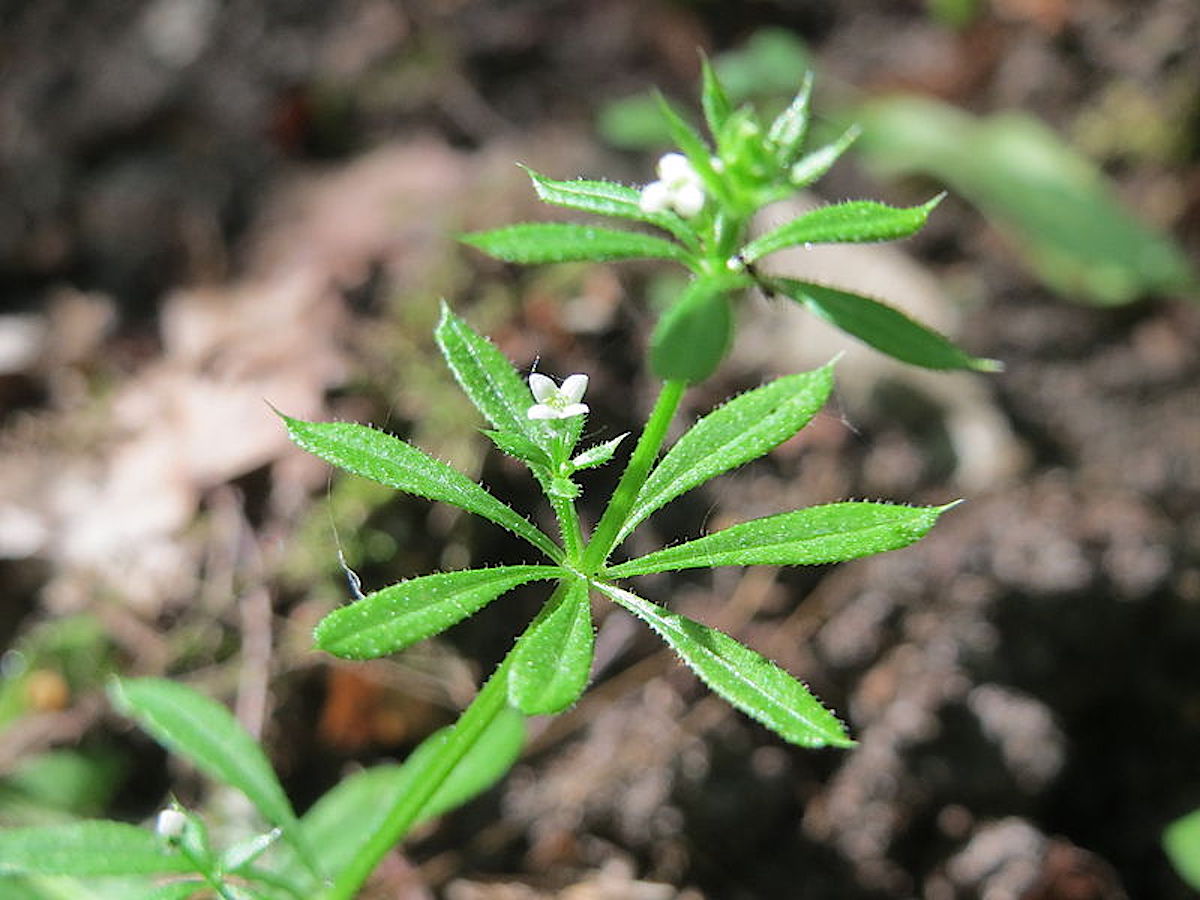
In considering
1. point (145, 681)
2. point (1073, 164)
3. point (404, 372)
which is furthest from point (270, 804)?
point (1073, 164)

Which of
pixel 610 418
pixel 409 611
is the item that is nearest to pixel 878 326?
pixel 409 611

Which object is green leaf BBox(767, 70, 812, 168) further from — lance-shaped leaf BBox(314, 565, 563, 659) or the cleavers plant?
lance-shaped leaf BBox(314, 565, 563, 659)

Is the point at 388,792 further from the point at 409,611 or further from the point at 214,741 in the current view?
the point at 409,611

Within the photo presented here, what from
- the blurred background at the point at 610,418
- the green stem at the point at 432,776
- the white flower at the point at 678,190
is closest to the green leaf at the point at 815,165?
the white flower at the point at 678,190

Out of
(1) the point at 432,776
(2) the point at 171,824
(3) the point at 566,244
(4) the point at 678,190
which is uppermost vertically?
(4) the point at 678,190

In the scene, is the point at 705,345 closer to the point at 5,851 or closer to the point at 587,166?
the point at 5,851

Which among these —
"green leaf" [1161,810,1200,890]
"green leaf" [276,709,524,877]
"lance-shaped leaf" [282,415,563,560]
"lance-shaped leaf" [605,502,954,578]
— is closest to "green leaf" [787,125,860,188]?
"lance-shaped leaf" [605,502,954,578]

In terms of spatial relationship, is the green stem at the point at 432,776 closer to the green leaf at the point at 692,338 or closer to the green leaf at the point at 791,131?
the green leaf at the point at 692,338
